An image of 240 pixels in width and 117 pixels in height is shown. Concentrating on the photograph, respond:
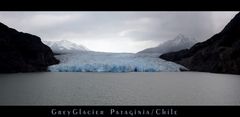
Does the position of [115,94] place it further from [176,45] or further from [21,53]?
[176,45]

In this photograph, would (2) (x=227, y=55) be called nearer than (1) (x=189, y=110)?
No

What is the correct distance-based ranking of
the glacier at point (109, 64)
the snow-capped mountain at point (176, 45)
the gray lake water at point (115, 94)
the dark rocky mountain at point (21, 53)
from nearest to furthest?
the gray lake water at point (115, 94) → the glacier at point (109, 64) → the dark rocky mountain at point (21, 53) → the snow-capped mountain at point (176, 45)

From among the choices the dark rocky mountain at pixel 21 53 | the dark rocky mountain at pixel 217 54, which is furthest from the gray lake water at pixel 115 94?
the dark rocky mountain at pixel 217 54

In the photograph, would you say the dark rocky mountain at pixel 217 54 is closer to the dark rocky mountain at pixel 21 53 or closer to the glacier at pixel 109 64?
the glacier at pixel 109 64

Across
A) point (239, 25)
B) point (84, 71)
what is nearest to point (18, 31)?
point (84, 71)
